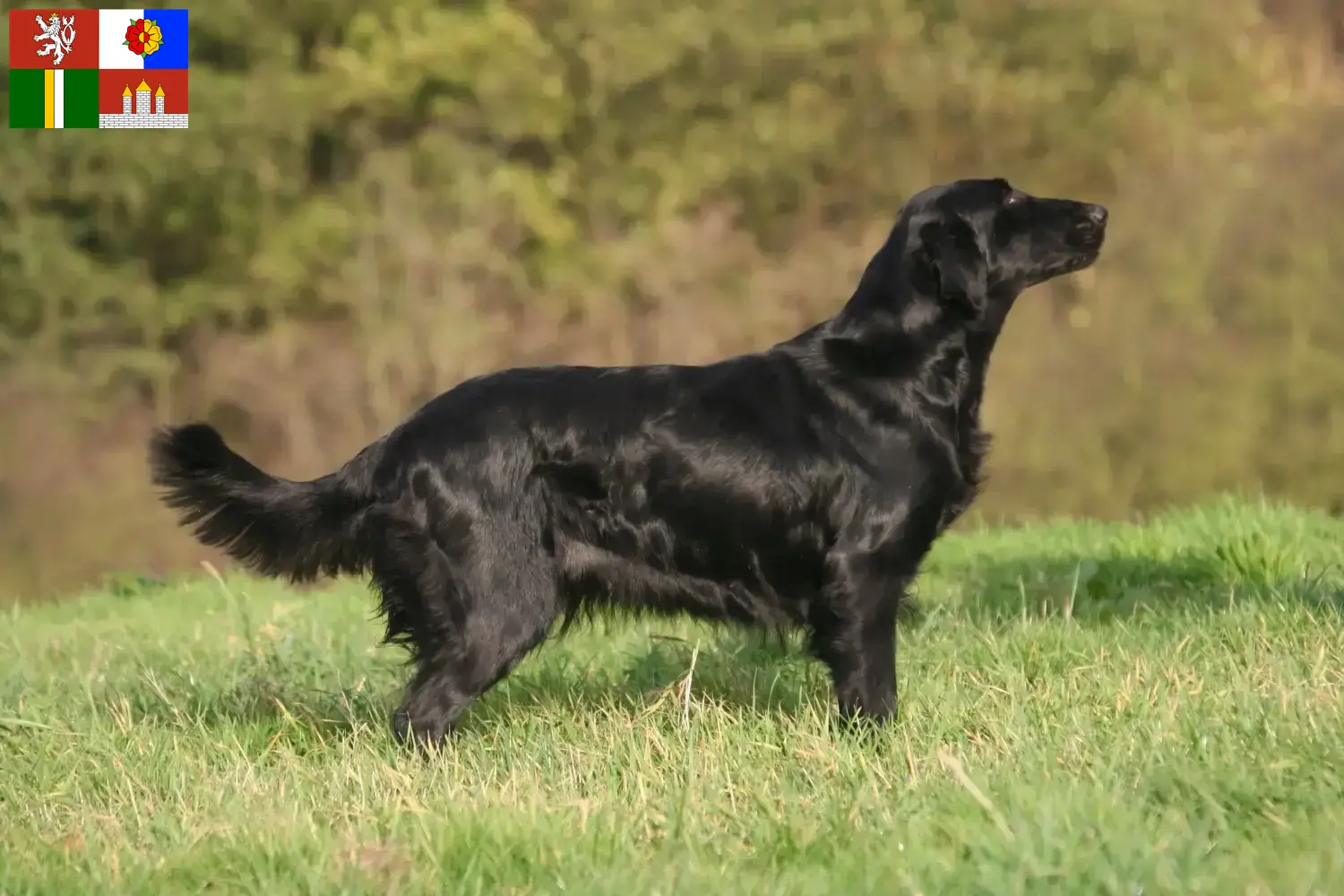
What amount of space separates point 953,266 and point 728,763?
162 cm

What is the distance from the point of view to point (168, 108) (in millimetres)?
12312

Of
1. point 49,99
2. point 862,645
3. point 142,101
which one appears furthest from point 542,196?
point 862,645

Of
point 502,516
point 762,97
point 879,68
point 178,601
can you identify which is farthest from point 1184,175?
point 502,516

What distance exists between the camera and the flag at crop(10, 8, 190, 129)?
11086 millimetres

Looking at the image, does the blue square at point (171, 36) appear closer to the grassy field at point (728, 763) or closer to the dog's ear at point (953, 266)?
the grassy field at point (728, 763)

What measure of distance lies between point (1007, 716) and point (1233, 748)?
754 millimetres

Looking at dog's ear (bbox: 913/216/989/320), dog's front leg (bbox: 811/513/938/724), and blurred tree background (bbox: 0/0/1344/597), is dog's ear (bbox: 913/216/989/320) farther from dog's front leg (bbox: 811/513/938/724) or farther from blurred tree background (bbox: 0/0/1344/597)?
blurred tree background (bbox: 0/0/1344/597)

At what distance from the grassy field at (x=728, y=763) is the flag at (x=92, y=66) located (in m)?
6.96

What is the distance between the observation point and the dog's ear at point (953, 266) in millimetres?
3957

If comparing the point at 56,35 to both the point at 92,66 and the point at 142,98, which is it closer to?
the point at 92,66

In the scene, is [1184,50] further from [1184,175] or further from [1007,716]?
[1007,716]

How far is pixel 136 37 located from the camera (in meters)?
11.4

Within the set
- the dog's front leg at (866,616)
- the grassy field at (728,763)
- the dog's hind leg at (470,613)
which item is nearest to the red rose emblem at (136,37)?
the grassy field at (728,763)

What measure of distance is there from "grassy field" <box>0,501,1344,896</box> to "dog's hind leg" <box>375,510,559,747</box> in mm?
131
